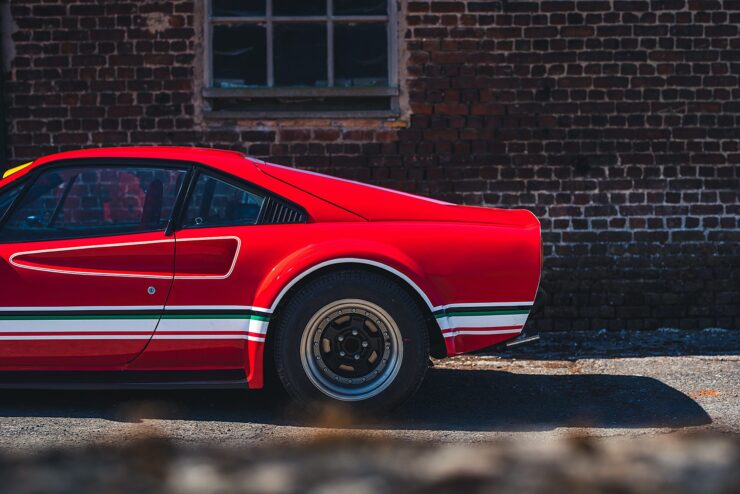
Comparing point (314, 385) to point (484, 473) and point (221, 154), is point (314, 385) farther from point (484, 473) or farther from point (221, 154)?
point (484, 473)

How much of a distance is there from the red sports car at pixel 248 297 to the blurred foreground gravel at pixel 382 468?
0.66 m

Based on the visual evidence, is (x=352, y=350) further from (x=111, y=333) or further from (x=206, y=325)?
(x=111, y=333)

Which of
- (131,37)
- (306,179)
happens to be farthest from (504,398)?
(131,37)

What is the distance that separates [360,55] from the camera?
8938 millimetres

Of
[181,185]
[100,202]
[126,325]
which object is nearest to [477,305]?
[181,185]

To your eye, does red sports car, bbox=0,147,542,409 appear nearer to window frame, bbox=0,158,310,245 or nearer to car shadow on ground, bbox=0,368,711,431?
window frame, bbox=0,158,310,245

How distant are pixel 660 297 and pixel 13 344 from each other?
17.0 ft

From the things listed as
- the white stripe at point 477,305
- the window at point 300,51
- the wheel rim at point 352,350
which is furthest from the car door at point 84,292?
the window at point 300,51

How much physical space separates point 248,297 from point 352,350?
1.93 ft

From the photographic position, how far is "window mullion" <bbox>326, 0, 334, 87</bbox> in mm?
8898

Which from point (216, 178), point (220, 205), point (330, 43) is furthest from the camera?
point (330, 43)

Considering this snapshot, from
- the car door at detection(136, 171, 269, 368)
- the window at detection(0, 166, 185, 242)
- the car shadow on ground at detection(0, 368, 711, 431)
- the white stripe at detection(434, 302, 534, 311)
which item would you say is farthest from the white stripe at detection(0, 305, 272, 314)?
the white stripe at detection(434, 302, 534, 311)

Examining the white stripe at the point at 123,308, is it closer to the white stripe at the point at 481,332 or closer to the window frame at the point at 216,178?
the window frame at the point at 216,178

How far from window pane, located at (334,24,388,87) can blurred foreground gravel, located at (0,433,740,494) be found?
4511 millimetres
